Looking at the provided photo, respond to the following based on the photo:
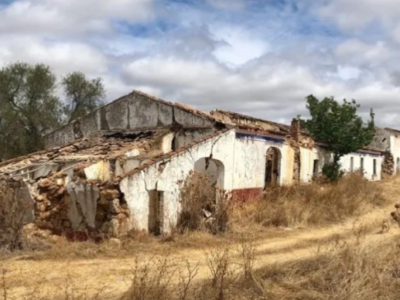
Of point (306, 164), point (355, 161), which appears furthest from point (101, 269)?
point (355, 161)

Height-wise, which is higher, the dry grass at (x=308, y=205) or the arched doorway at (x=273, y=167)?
the arched doorway at (x=273, y=167)

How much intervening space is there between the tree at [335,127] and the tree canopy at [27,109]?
17.5 metres

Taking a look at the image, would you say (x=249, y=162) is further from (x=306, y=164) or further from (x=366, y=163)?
(x=366, y=163)

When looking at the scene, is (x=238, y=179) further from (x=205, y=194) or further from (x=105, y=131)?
(x=105, y=131)

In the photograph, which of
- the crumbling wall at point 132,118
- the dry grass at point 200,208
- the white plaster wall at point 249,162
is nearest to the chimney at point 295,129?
the white plaster wall at point 249,162

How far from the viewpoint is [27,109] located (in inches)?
1273

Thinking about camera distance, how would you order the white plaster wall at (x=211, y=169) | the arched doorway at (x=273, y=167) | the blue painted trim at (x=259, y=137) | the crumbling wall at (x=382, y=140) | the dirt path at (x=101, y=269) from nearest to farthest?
the dirt path at (x=101, y=269)
the white plaster wall at (x=211, y=169)
the blue painted trim at (x=259, y=137)
the arched doorway at (x=273, y=167)
the crumbling wall at (x=382, y=140)

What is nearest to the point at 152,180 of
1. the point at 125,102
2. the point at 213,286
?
the point at 213,286

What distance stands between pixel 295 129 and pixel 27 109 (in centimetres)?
1916

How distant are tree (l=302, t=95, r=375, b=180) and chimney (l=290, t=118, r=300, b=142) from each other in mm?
2429

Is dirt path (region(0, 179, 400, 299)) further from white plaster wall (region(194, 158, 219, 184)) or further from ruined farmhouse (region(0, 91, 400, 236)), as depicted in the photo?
white plaster wall (region(194, 158, 219, 184))

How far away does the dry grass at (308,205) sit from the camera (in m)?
14.4

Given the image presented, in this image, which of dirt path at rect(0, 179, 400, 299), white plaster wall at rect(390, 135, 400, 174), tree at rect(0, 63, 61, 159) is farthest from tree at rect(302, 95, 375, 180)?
tree at rect(0, 63, 61, 159)

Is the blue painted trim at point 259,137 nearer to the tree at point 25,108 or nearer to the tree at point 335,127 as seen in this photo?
the tree at point 335,127
